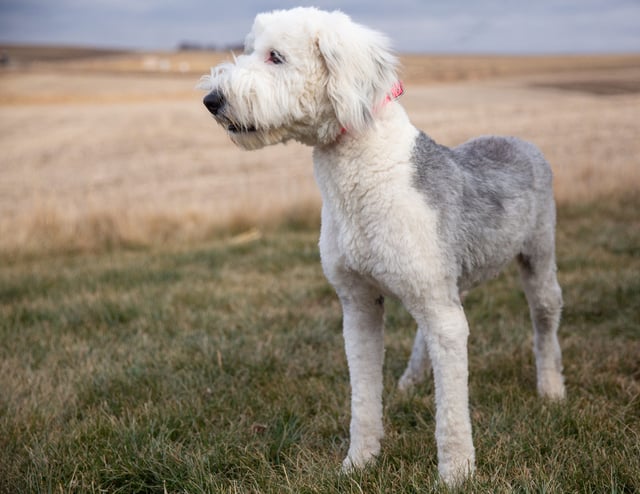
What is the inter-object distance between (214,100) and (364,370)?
1.72 m

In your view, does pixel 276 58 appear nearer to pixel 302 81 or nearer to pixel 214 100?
pixel 302 81

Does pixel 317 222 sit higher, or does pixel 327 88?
pixel 327 88

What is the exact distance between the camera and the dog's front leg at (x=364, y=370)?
3617mm

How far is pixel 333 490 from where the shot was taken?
3039 mm

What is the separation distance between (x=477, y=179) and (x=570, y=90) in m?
39.5

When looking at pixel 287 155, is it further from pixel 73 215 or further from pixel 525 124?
pixel 73 215

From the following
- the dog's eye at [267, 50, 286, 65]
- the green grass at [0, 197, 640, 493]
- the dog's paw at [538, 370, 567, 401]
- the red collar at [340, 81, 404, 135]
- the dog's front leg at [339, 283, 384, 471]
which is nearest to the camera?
the dog's eye at [267, 50, 286, 65]

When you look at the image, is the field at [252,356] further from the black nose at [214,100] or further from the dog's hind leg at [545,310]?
the black nose at [214,100]

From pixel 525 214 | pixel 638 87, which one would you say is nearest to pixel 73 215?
pixel 525 214

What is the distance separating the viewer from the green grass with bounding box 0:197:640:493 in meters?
3.38

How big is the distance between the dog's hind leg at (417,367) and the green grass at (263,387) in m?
0.12

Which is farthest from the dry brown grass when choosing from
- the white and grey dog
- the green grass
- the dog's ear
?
the green grass

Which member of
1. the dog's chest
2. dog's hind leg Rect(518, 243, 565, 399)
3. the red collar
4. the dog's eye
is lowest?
dog's hind leg Rect(518, 243, 565, 399)

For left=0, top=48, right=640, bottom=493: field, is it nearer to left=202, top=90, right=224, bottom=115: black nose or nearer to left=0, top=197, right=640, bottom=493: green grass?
left=0, top=197, right=640, bottom=493: green grass
